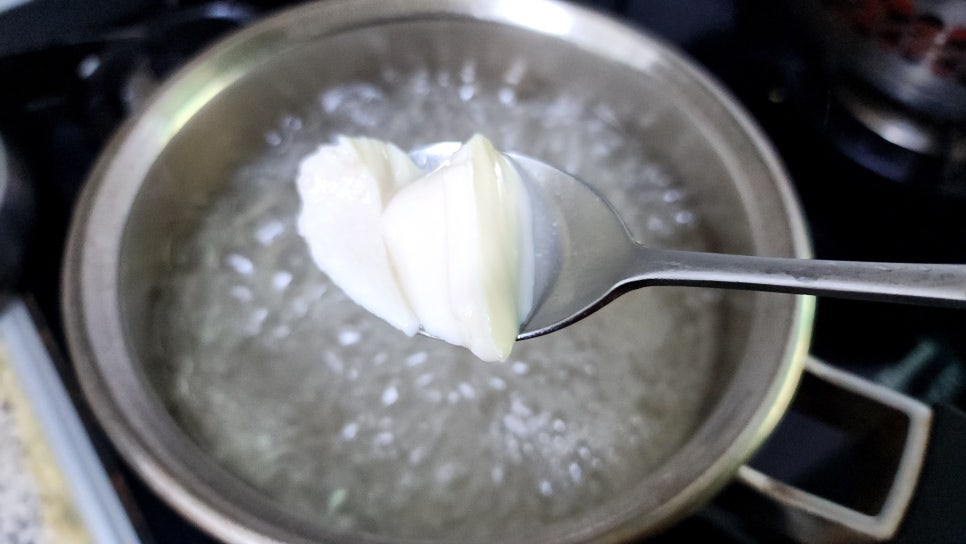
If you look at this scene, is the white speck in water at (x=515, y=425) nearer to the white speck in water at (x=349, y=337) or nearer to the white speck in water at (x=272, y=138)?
the white speck in water at (x=349, y=337)

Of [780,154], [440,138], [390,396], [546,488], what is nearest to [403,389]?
[390,396]

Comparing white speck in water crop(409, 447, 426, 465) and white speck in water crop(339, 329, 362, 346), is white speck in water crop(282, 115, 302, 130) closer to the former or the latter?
white speck in water crop(339, 329, 362, 346)

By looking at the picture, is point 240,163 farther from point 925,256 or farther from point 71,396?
point 925,256

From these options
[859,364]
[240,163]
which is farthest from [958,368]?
[240,163]

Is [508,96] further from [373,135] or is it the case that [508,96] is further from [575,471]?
[575,471]


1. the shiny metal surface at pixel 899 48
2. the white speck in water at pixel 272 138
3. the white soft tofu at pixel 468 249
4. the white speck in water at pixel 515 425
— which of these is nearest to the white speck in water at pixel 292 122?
the white speck in water at pixel 272 138

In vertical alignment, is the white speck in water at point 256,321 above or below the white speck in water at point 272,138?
below
